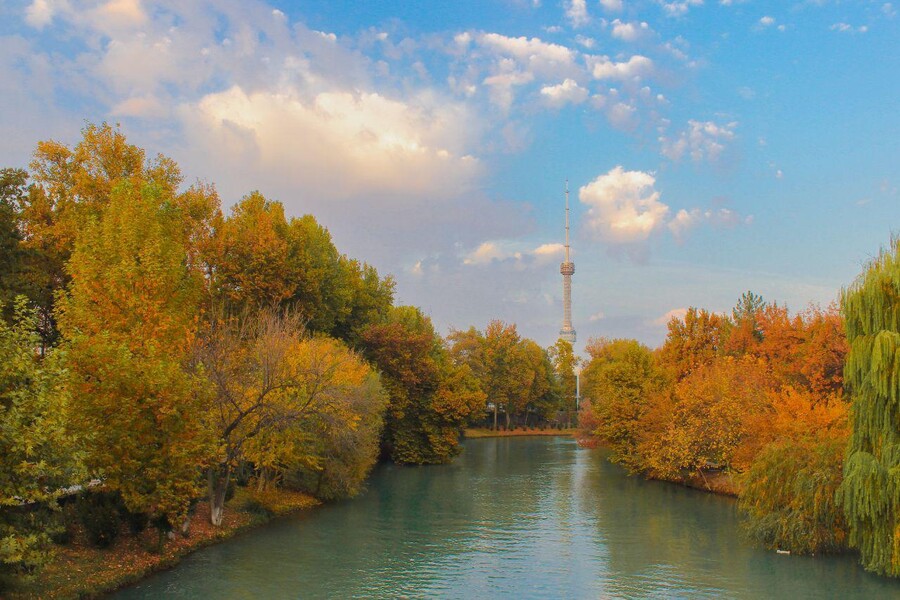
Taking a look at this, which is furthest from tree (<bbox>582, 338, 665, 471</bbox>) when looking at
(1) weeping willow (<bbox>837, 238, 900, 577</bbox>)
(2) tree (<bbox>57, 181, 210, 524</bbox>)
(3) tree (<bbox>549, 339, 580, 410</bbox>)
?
(3) tree (<bbox>549, 339, 580, 410</bbox>)

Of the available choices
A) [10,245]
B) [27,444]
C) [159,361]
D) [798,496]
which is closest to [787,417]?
[798,496]

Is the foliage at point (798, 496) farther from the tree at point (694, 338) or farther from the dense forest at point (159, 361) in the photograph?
the tree at point (694, 338)

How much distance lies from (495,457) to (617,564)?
43.9 meters

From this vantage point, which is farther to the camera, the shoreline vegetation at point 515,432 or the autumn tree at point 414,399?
the shoreline vegetation at point 515,432

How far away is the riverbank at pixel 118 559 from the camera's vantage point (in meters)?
19.7

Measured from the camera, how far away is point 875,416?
22.1m

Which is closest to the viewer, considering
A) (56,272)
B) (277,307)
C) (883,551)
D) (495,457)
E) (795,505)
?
(883,551)

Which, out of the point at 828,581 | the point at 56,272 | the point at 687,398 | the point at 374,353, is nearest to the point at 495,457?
the point at 374,353

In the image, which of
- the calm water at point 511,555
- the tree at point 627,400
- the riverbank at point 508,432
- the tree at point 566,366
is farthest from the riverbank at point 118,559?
the tree at point 566,366

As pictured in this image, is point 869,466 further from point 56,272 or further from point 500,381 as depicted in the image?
point 500,381

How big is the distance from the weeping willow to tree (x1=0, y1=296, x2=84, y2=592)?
71.2 ft

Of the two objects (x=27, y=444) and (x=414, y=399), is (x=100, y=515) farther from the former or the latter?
(x=414, y=399)

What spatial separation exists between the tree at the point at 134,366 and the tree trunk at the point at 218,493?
13.9ft

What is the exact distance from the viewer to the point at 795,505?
2558 centimetres
